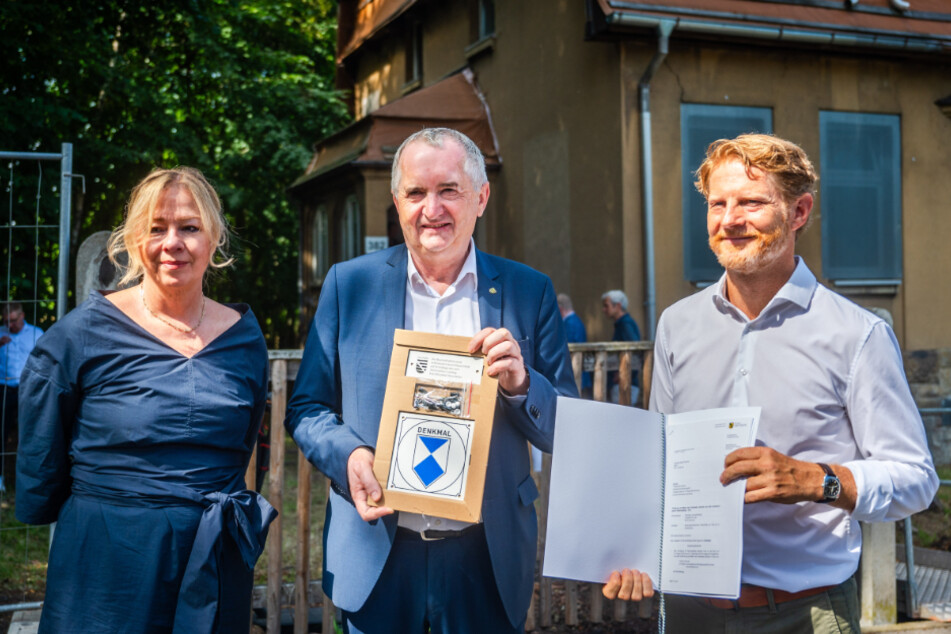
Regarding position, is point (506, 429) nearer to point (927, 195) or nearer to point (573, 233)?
point (573, 233)

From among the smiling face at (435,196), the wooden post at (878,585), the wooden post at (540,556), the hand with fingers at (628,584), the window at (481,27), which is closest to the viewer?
the hand with fingers at (628,584)

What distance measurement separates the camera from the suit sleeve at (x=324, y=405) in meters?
2.32

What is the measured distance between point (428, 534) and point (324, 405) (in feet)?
1.50

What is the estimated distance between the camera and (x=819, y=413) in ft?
7.13

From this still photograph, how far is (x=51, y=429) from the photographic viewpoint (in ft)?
8.60

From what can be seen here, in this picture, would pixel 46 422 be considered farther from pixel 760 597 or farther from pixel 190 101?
pixel 190 101

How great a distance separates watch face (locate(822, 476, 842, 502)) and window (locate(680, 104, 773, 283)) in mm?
8773

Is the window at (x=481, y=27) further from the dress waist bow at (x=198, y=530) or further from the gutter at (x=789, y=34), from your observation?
the dress waist bow at (x=198, y=530)

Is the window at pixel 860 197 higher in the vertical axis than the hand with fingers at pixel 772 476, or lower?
higher

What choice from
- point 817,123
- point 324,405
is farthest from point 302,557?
point 817,123

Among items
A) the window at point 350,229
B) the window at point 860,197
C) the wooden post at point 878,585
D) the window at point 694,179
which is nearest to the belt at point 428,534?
the wooden post at point 878,585

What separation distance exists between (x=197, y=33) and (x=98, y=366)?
13817mm

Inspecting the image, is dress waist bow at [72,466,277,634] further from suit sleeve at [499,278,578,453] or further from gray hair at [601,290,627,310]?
gray hair at [601,290,627,310]

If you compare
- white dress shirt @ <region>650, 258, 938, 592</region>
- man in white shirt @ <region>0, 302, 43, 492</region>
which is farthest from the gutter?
white dress shirt @ <region>650, 258, 938, 592</region>
